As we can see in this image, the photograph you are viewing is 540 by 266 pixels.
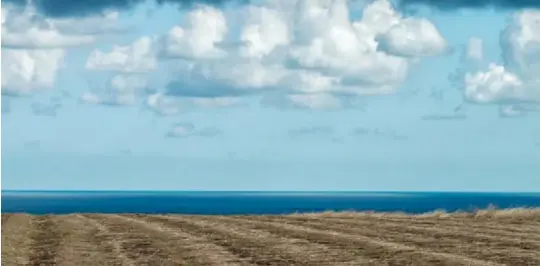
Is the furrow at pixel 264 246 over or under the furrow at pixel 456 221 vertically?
under

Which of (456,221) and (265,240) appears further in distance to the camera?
(456,221)

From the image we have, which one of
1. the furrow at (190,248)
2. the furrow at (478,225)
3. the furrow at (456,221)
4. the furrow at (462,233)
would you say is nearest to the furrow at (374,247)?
the furrow at (462,233)

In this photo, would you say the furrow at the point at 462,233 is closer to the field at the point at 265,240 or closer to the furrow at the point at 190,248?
the field at the point at 265,240

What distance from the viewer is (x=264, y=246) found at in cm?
2941

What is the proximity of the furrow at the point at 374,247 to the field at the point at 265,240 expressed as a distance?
0.08 feet

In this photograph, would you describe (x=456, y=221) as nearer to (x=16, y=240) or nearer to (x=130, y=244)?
(x=130, y=244)

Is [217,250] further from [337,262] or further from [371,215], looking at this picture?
[371,215]

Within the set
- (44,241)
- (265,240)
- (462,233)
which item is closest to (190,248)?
(265,240)

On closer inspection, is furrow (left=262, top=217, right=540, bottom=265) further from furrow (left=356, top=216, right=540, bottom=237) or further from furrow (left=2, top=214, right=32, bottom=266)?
furrow (left=2, top=214, right=32, bottom=266)

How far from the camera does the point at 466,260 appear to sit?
26453 millimetres

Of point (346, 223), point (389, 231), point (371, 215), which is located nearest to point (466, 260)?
point (389, 231)

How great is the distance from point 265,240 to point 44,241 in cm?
631

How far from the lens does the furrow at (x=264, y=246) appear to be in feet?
86.8

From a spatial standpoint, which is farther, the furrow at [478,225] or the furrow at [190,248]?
the furrow at [478,225]
